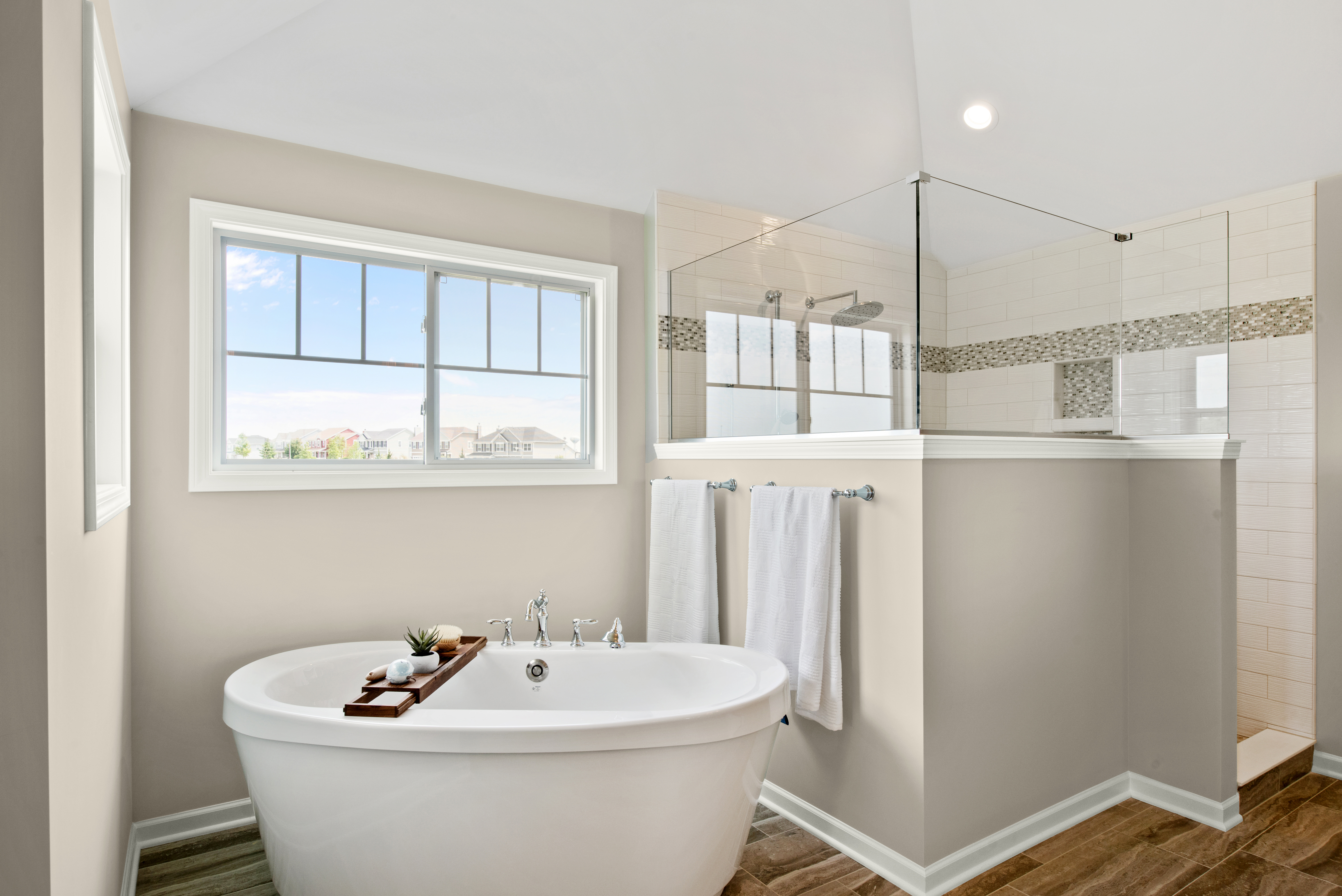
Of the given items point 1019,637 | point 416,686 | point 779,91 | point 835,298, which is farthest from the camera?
point 779,91

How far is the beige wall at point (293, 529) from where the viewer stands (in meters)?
2.38

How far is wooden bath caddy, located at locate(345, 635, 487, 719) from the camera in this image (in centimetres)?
186

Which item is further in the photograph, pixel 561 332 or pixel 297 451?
pixel 561 332

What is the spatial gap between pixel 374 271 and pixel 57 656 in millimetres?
1961

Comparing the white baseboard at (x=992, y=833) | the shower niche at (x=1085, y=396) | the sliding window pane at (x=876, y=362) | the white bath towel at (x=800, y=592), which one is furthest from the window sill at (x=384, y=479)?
the shower niche at (x=1085, y=396)

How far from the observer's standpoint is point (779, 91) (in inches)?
117

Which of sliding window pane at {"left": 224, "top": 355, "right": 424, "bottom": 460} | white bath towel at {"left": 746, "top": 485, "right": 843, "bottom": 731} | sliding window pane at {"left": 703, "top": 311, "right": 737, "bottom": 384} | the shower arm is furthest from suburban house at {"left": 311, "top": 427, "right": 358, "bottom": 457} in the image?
the shower arm

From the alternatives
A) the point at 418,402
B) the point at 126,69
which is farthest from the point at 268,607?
the point at 126,69

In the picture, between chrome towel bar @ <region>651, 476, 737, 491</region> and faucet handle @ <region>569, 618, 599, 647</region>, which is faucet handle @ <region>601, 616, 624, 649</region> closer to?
faucet handle @ <region>569, 618, 599, 647</region>

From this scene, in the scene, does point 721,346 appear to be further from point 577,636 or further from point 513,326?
point 577,636

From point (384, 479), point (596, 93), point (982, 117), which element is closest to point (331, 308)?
point (384, 479)

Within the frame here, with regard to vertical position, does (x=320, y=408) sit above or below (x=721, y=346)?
below

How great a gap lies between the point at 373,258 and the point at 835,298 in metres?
1.73

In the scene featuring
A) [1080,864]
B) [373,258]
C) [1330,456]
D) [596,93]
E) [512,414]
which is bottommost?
[1080,864]
